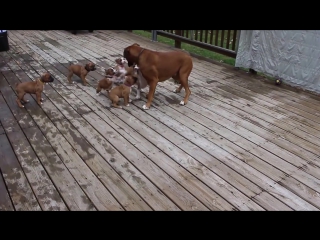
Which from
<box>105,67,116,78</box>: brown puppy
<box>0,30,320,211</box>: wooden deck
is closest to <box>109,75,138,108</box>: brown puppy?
<box>0,30,320,211</box>: wooden deck

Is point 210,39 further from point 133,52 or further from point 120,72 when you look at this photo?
point 133,52

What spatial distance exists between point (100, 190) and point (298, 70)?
11.1 feet

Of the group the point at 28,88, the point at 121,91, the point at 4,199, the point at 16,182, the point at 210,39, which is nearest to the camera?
the point at 4,199

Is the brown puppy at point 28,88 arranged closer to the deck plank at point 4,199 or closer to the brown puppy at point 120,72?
the brown puppy at point 120,72

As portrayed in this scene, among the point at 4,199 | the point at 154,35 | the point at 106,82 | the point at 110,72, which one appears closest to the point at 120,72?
the point at 110,72

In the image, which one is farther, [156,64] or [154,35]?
[154,35]

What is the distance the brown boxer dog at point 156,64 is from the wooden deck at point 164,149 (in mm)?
314

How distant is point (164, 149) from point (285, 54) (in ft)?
8.84

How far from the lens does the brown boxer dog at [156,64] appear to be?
3.48 m

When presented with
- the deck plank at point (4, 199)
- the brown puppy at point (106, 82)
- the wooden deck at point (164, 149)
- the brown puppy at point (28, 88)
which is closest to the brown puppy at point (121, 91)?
the wooden deck at point (164, 149)

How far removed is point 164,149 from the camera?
2.80 m
